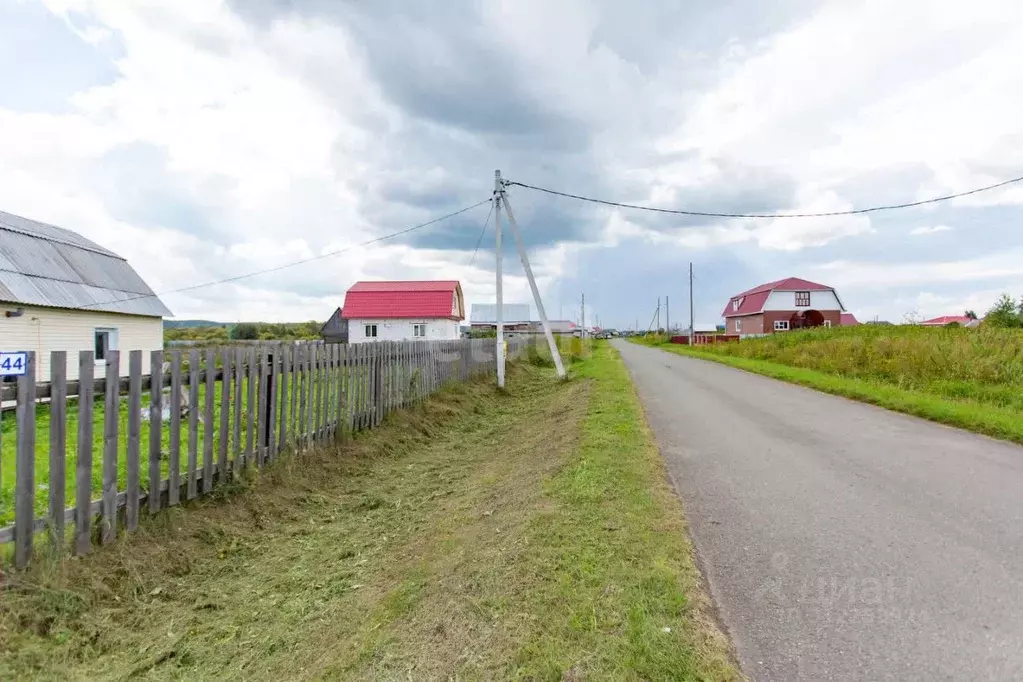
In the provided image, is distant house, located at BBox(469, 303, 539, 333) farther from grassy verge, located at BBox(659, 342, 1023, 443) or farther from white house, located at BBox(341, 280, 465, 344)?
grassy verge, located at BBox(659, 342, 1023, 443)

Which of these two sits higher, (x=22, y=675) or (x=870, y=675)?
(x=870, y=675)

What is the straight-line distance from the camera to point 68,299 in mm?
17578

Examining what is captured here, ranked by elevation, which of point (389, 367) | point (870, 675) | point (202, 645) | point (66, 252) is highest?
point (66, 252)

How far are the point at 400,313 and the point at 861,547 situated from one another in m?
40.2

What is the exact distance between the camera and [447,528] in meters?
4.93

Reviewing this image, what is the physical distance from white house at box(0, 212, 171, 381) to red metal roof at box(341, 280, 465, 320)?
779 inches

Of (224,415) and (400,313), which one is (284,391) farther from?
(400,313)

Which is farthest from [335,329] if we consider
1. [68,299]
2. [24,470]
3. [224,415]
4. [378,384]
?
[24,470]

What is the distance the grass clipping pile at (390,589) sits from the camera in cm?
278

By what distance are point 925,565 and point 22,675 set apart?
5309 millimetres

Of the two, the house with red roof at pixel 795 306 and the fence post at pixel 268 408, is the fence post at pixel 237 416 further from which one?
the house with red roof at pixel 795 306

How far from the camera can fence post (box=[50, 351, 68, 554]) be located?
3.82 meters

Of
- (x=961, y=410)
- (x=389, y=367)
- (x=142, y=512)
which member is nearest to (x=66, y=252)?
(x=389, y=367)

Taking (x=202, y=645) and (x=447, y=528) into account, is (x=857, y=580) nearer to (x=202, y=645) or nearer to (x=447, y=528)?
(x=447, y=528)
